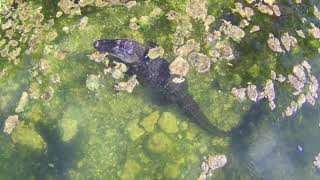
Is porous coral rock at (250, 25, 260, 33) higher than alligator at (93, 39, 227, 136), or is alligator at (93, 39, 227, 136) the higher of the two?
porous coral rock at (250, 25, 260, 33)

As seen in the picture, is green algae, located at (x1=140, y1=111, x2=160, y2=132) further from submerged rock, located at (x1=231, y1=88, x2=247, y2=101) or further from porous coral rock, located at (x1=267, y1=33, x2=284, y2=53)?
porous coral rock, located at (x1=267, y1=33, x2=284, y2=53)

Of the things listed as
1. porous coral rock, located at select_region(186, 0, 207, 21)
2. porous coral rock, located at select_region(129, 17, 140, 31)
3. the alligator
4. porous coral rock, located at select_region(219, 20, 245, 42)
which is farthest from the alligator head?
porous coral rock, located at select_region(219, 20, 245, 42)

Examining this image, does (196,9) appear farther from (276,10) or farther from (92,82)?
(92,82)

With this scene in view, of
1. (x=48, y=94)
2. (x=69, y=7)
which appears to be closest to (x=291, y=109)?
(x=48, y=94)

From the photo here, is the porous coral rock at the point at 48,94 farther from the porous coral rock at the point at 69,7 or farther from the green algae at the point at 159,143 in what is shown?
the green algae at the point at 159,143

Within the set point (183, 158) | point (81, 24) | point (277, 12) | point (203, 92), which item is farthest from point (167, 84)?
point (277, 12)

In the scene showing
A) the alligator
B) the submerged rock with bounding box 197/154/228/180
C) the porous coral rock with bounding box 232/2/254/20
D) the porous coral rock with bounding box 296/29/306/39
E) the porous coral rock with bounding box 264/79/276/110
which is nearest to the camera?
the submerged rock with bounding box 197/154/228/180

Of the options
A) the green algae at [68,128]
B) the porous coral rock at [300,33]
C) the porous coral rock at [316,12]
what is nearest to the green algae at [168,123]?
the green algae at [68,128]
